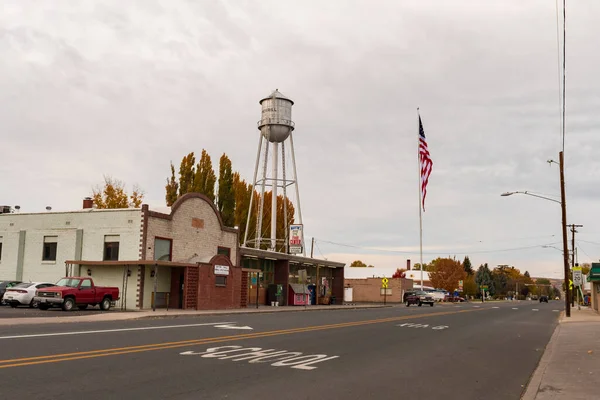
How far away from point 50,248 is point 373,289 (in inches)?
2124

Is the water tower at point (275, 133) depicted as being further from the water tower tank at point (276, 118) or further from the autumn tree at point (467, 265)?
the autumn tree at point (467, 265)

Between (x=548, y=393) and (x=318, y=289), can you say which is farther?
(x=318, y=289)

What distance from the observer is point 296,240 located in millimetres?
55094

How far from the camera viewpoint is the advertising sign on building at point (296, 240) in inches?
2157

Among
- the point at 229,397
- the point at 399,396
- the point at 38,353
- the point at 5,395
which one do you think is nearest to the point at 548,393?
the point at 399,396

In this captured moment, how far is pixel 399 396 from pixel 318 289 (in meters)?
48.3

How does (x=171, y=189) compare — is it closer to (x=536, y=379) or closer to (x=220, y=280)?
(x=220, y=280)

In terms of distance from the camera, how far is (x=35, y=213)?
39000mm

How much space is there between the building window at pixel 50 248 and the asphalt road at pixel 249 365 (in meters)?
21.0

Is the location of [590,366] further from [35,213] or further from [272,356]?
[35,213]

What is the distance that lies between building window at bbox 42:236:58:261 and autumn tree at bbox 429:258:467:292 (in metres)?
89.6

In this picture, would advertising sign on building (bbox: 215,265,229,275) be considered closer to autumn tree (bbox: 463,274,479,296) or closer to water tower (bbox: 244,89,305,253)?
water tower (bbox: 244,89,305,253)

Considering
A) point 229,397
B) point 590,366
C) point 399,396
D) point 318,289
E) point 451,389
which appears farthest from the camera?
point 318,289

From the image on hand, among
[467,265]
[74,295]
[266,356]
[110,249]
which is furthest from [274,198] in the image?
[467,265]
